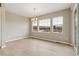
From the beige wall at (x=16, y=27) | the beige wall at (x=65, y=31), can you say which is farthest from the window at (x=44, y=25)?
the beige wall at (x=16, y=27)

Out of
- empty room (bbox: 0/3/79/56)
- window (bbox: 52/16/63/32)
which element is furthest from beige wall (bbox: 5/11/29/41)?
window (bbox: 52/16/63/32)

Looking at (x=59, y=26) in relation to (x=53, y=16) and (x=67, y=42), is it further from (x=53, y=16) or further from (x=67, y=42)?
(x=67, y=42)

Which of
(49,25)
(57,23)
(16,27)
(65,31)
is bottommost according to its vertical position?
(65,31)

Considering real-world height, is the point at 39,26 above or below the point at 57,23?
below

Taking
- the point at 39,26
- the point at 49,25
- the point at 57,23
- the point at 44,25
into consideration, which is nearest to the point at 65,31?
the point at 57,23

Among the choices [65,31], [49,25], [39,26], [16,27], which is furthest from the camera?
[39,26]

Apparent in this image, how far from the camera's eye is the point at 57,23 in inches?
249

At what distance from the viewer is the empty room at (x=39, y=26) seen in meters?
4.51

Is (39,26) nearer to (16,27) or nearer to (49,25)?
(49,25)

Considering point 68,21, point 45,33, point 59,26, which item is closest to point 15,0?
point 68,21

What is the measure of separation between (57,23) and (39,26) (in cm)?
234

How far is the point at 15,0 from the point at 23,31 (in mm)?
7342

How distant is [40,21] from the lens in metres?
7.90

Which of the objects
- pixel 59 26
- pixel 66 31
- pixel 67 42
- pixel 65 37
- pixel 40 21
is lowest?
pixel 67 42
